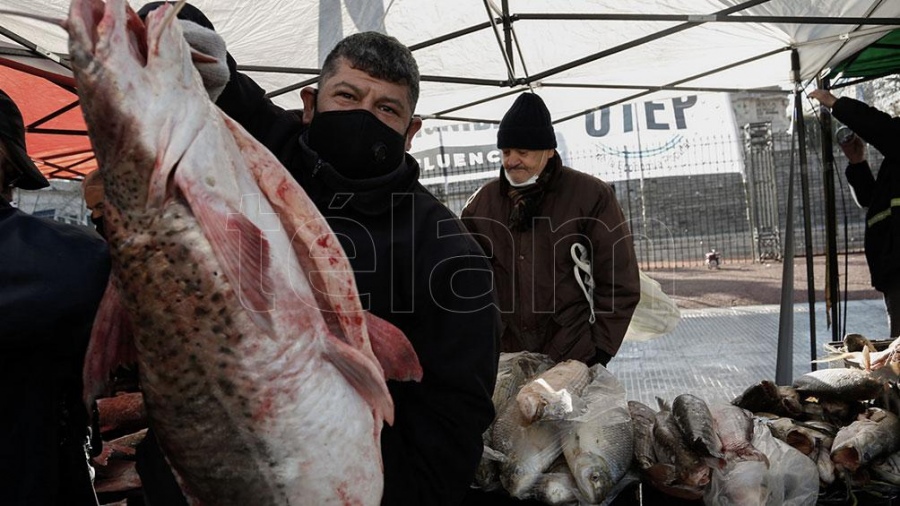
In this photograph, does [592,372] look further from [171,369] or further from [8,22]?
[8,22]

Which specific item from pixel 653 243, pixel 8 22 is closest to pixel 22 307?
pixel 8 22

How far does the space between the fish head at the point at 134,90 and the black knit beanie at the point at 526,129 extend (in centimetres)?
320

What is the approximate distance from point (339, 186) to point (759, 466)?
79.8 inches

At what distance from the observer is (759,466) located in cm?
275

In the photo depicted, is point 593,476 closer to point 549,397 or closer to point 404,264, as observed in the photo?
point 549,397

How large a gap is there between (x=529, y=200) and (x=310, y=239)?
10.2 ft

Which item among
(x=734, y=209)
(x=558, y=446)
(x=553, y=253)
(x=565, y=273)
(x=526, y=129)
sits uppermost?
(x=526, y=129)

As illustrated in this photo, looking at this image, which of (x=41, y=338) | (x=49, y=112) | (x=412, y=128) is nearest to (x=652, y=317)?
(x=412, y=128)

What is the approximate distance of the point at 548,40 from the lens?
5.49m

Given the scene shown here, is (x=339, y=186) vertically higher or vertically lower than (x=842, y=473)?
higher

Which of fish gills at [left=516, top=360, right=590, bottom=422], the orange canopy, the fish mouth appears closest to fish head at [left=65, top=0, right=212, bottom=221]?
the fish mouth

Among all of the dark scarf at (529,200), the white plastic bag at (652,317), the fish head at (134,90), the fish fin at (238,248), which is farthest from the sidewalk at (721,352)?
the fish head at (134,90)

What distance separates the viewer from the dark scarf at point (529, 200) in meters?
4.25

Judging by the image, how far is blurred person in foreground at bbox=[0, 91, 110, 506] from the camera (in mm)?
1364
